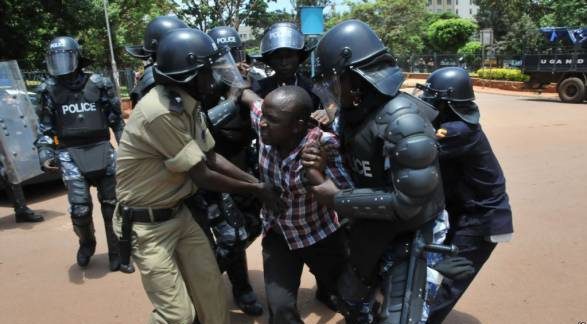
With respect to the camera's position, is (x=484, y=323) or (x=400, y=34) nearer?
(x=484, y=323)

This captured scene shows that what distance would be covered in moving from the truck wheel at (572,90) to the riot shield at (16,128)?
570 inches

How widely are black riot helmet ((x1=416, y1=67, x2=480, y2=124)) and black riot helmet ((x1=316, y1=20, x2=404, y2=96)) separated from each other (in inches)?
28.6

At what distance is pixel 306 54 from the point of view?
10.4 feet

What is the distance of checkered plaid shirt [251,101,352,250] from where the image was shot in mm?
2498

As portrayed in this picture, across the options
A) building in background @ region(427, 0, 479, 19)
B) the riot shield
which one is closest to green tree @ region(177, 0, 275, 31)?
the riot shield

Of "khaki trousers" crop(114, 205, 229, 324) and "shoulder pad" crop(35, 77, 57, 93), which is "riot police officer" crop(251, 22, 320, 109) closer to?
"khaki trousers" crop(114, 205, 229, 324)

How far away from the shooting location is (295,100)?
2383 mm

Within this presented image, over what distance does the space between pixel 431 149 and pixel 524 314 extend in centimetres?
200

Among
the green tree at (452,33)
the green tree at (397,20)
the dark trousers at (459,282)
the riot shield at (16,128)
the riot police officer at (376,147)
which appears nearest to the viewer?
the riot police officer at (376,147)

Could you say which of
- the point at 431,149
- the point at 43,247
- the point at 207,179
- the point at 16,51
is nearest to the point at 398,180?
the point at 431,149

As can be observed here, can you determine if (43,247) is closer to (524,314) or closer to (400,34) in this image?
(524,314)

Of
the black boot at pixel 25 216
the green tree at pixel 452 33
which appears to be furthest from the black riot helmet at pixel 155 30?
the green tree at pixel 452 33

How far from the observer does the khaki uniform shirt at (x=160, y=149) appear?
2.30 meters

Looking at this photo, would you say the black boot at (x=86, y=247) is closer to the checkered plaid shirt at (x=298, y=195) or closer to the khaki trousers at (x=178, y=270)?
the khaki trousers at (x=178, y=270)
